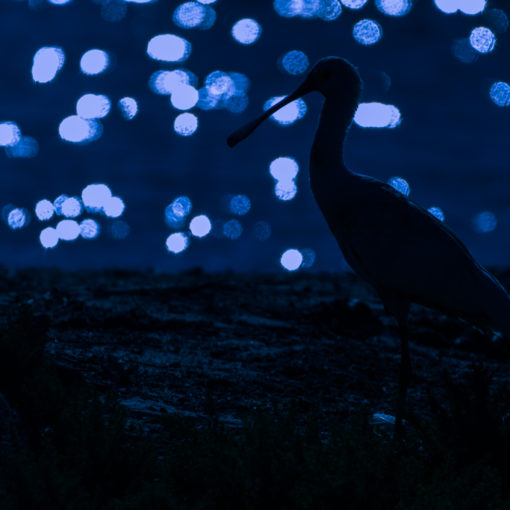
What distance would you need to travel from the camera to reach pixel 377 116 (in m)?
31.5

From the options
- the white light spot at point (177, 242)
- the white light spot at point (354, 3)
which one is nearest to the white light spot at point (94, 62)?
the white light spot at point (354, 3)

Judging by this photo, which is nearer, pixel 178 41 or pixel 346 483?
pixel 346 483

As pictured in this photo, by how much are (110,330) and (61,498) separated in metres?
3.49

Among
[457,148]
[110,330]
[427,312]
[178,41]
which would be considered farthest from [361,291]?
[178,41]

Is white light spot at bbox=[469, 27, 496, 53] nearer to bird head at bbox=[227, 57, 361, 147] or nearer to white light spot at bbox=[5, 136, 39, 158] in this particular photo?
white light spot at bbox=[5, 136, 39, 158]

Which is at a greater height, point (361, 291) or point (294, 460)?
point (361, 291)

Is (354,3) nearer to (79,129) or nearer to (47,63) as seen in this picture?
(47,63)

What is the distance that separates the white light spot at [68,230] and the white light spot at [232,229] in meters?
3.55

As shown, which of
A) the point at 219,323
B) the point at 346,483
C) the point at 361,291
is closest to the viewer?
the point at 346,483

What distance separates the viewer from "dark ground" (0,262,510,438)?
5841 millimetres

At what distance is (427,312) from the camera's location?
8.71 meters

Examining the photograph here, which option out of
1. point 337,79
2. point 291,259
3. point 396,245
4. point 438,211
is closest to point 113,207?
point 291,259

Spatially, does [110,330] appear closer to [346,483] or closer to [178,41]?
[346,483]

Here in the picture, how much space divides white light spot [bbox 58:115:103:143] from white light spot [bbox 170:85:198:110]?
9.56ft
